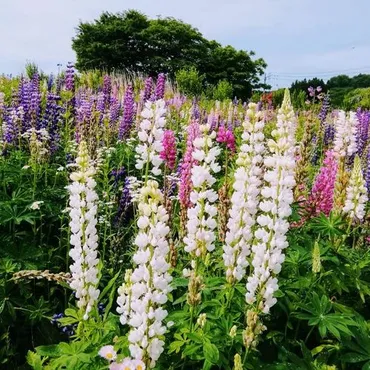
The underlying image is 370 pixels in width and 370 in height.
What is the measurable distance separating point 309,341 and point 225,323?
2.74 feet

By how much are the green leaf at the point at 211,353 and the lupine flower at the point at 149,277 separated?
0.26 m

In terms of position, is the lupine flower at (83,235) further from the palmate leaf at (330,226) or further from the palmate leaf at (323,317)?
the palmate leaf at (330,226)

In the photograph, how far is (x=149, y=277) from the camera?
191 cm

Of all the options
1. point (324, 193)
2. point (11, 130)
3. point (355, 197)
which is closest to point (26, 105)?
point (11, 130)

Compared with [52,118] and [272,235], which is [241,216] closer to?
[272,235]

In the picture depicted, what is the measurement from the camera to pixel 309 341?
9.77 feet

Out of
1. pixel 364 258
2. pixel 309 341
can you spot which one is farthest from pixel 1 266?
pixel 364 258

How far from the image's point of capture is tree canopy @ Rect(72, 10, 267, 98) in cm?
3578

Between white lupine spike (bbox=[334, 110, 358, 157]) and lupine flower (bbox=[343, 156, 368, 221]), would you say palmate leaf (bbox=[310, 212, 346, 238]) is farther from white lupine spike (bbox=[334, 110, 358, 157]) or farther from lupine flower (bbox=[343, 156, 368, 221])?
white lupine spike (bbox=[334, 110, 358, 157])

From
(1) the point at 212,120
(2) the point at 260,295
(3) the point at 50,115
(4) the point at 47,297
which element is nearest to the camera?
(2) the point at 260,295

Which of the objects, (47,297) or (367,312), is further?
(47,297)

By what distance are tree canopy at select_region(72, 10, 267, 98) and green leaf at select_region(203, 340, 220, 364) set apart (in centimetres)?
3337

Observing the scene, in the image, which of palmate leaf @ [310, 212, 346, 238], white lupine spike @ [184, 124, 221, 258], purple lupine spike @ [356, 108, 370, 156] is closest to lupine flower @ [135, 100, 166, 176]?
white lupine spike @ [184, 124, 221, 258]

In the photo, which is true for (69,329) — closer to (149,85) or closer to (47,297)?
(47,297)
